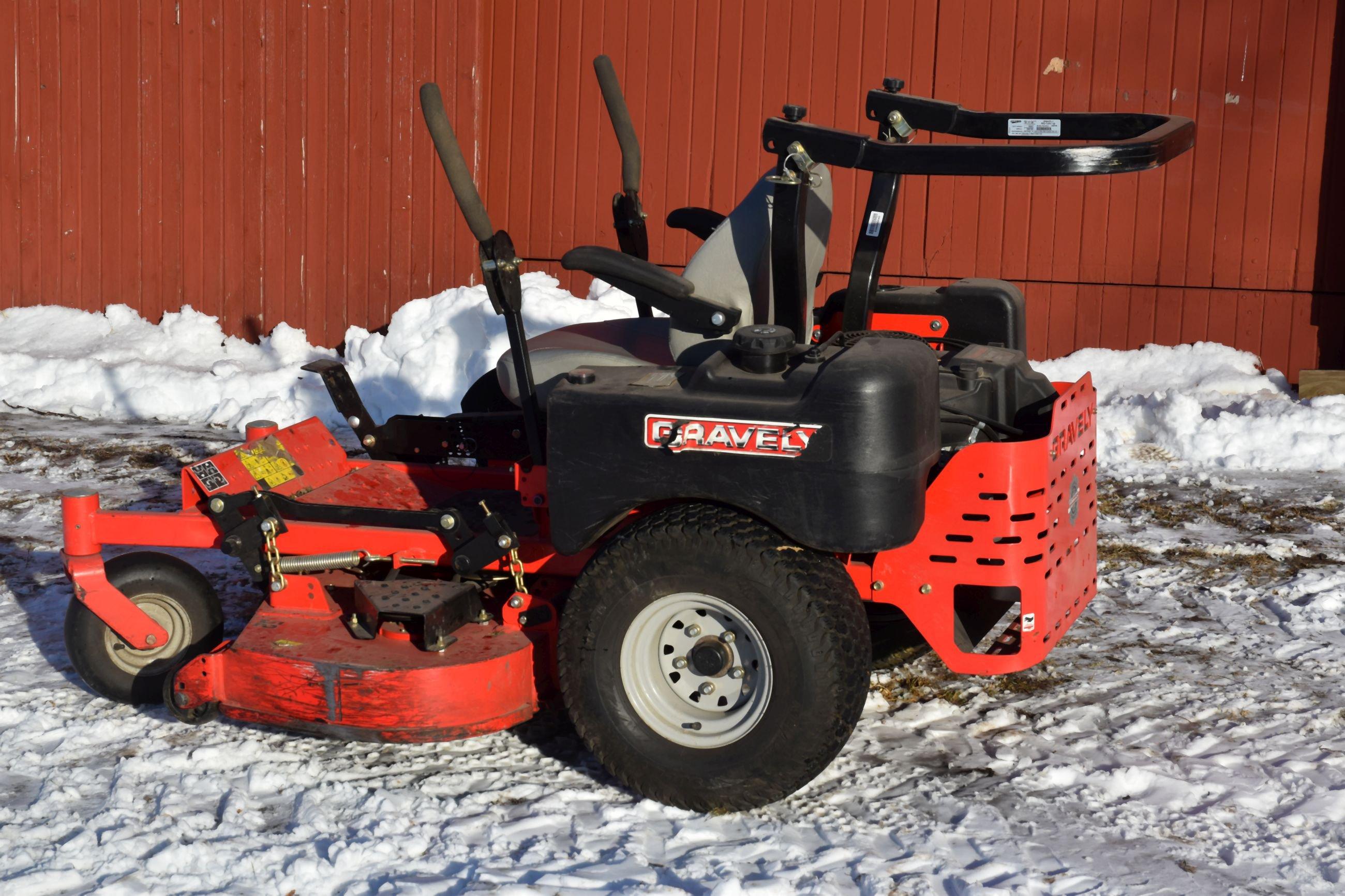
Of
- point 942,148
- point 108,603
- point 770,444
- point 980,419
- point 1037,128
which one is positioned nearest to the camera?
point 770,444

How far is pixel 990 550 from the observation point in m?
3.10

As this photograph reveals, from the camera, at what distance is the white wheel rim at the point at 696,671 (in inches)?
120

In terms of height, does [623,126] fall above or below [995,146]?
above

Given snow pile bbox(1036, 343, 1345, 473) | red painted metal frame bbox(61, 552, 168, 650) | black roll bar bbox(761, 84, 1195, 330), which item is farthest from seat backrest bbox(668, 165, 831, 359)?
snow pile bbox(1036, 343, 1345, 473)

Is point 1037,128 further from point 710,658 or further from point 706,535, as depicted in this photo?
point 710,658

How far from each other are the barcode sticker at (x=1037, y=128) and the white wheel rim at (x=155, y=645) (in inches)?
98.4

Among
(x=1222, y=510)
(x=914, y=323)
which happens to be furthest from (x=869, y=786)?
(x=1222, y=510)

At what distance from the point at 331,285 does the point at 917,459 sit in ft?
22.3

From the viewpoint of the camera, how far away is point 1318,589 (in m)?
4.71

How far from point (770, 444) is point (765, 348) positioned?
0.22m

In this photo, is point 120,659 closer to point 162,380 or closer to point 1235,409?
point 162,380

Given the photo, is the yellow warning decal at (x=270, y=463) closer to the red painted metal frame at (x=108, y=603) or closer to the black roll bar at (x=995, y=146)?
the red painted metal frame at (x=108, y=603)

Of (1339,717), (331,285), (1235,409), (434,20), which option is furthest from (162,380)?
(1339,717)

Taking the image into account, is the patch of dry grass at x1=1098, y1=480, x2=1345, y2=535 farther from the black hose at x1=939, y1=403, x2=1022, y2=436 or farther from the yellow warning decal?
Answer: the yellow warning decal
